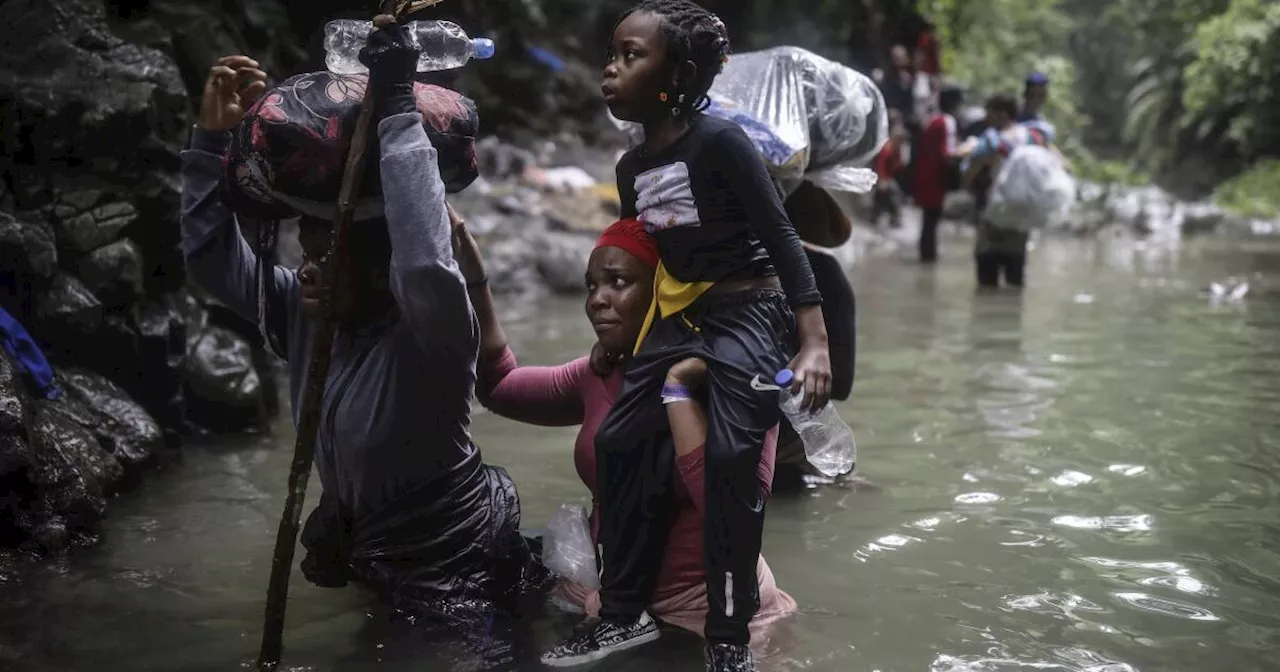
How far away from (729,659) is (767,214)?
1.01 metres

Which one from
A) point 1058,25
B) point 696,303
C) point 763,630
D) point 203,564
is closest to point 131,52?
point 203,564

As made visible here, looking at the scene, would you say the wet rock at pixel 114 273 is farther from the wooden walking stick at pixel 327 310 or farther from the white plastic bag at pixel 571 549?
the wooden walking stick at pixel 327 310

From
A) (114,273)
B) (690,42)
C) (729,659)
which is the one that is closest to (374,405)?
(729,659)

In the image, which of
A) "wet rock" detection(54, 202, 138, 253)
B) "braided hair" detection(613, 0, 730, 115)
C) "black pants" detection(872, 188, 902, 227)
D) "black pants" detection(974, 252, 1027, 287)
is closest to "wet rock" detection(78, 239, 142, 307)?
"wet rock" detection(54, 202, 138, 253)

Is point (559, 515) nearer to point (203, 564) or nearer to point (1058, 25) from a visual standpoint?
point (203, 564)

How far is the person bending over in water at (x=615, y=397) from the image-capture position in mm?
2908

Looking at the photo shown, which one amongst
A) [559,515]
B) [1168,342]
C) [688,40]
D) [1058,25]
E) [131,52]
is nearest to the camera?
[688,40]

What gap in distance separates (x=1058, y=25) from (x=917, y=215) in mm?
15761

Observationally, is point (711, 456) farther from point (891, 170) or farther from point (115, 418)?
point (891, 170)

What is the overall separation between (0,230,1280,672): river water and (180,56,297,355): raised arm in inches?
32.5

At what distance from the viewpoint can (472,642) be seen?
292 cm

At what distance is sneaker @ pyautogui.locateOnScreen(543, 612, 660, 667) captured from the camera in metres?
2.82

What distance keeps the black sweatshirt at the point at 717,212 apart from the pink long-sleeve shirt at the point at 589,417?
0.42 m

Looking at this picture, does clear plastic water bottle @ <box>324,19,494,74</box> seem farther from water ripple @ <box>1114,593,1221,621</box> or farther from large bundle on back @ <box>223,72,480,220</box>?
water ripple @ <box>1114,593,1221,621</box>
